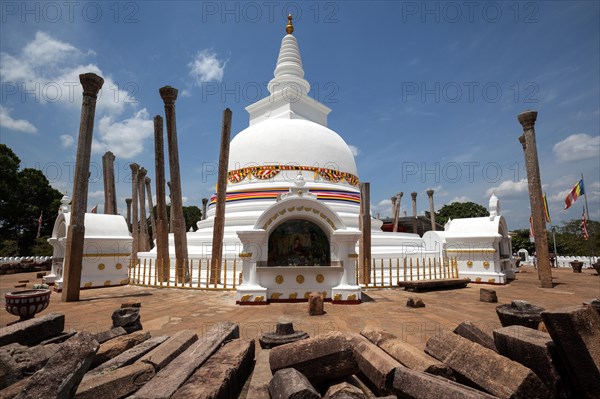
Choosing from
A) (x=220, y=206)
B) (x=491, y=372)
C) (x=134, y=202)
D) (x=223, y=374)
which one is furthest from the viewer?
(x=134, y=202)

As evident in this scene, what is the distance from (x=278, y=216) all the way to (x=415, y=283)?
18.1 feet

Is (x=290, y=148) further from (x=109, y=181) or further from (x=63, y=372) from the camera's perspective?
(x=63, y=372)

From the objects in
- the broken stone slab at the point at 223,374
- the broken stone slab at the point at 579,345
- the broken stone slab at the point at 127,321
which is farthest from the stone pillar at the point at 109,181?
the broken stone slab at the point at 579,345

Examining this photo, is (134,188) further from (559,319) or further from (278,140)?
(559,319)

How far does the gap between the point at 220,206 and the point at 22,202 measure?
3314cm

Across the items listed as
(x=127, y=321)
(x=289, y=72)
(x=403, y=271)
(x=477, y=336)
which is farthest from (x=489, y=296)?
(x=289, y=72)

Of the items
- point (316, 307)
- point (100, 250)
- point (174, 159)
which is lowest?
point (316, 307)

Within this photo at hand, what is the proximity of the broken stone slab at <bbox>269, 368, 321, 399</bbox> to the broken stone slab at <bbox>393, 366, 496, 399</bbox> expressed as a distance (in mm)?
815

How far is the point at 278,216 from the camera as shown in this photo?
987cm

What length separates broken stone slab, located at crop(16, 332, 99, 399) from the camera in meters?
2.80

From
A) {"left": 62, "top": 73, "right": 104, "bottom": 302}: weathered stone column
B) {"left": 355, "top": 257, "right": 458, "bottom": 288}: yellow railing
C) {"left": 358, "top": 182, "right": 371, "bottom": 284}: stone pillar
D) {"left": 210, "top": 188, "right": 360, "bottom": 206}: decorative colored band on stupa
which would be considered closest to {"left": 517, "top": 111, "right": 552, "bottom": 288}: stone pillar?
{"left": 355, "top": 257, "right": 458, "bottom": 288}: yellow railing

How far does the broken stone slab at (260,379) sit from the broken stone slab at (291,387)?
0.23 meters

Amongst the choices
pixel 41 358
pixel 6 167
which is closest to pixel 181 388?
pixel 41 358

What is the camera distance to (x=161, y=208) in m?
13.3
